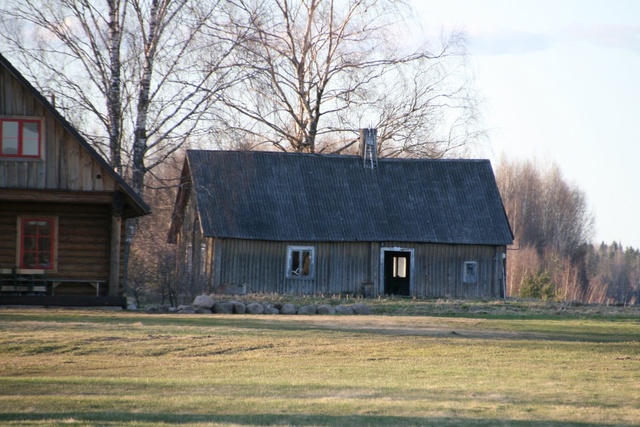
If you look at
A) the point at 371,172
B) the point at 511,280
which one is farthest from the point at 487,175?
the point at 511,280

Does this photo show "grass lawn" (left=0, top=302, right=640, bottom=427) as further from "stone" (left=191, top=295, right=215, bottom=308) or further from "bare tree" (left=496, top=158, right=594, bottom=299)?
"bare tree" (left=496, top=158, right=594, bottom=299)

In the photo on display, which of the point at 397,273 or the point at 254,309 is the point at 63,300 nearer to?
the point at 254,309

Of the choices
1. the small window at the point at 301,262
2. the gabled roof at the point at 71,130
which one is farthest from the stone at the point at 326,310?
the small window at the point at 301,262

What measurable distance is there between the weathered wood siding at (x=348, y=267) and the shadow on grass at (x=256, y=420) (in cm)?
2590

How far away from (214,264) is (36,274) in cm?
1133

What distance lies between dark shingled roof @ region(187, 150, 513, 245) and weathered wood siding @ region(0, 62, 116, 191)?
38.4ft

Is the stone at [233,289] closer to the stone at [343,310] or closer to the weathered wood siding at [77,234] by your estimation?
the stone at [343,310]

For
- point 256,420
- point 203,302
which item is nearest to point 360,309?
point 203,302

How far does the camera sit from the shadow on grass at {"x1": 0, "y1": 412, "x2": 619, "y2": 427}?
12234 mm

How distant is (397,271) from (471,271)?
7.02 meters

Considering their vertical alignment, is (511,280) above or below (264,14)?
below

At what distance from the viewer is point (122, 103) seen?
33.5m

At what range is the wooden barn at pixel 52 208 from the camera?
27.7 metres

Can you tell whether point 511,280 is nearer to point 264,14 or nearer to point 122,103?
point 264,14
